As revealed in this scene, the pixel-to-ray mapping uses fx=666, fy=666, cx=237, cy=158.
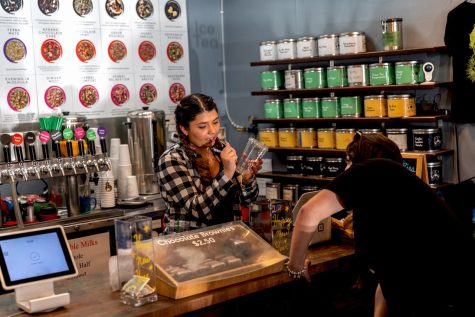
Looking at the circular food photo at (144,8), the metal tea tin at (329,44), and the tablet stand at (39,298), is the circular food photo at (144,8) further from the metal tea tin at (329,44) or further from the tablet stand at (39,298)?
the tablet stand at (39,298)

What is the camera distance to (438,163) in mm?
4324

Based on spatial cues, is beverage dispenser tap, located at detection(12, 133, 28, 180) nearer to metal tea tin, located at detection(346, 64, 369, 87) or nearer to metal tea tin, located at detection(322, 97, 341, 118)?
metal tea tin, located at detection(322, 97, 341, 118)

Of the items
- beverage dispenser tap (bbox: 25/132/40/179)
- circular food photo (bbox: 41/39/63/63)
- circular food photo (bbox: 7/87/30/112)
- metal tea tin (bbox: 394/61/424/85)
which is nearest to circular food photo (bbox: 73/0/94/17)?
circular food photo (bbox: 41/39/63/63)

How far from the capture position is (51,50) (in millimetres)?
4832

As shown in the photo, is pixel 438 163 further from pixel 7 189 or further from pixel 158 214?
pixel 7 189

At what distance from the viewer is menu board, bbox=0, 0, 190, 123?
4.66 meters

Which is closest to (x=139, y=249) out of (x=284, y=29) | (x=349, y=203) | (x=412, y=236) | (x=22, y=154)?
(x=349, y=203)

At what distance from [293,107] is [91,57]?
158 cm

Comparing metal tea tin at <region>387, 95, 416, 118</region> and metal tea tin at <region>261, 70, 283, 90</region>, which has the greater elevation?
metal tea tin at <region>261, 70, 283, 90</region>

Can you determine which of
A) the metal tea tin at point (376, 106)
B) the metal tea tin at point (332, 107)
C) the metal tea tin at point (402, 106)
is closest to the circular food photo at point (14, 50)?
the metal tea tin at point (332, 107)

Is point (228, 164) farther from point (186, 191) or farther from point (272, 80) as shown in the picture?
point (272, 80)

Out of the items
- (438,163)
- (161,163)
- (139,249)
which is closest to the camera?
(139,249)

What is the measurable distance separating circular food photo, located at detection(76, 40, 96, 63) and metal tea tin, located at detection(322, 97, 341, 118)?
5.90ft

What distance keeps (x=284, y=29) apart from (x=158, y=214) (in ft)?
6.20
